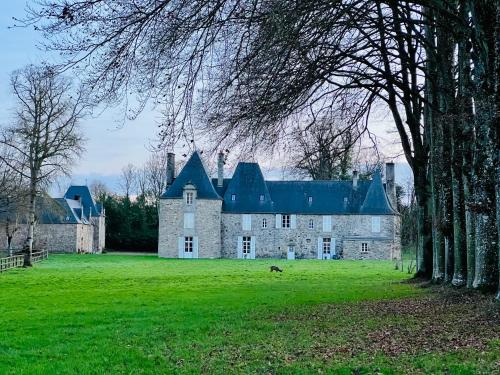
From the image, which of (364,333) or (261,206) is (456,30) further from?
(261,206)

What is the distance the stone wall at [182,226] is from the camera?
52.1 meters

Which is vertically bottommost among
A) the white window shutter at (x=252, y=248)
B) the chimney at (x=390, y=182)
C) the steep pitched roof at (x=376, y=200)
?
the white window shutter at (x=252, y=248)

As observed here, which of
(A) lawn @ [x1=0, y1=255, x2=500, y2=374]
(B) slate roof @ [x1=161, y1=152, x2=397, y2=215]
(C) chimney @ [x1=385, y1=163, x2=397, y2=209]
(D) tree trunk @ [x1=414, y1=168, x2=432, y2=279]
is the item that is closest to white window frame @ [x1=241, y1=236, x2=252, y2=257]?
(B) slate roof @ [x1=161, y1=152, x2=397, y2=215]

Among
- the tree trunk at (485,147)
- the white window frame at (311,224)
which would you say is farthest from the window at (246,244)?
the tree trunk at (485,147)

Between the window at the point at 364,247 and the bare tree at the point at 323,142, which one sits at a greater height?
the bare tree at the point at 323,142

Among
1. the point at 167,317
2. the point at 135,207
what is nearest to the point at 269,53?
the point at 167,317

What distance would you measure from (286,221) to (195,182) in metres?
8.63

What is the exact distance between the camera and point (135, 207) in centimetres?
6550

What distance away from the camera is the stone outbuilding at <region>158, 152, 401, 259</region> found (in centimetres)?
5212

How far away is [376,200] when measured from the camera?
174 feet

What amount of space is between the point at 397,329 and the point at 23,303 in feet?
31.0

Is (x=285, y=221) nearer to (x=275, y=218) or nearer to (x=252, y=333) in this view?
(x=275, y=218)

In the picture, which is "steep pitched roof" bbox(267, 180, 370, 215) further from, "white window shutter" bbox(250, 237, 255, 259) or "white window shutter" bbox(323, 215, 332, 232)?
"white window shutter" bbox(250, 237, 255, 259)

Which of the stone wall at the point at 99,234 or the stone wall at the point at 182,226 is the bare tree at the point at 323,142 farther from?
the stone wall at the point at 99,234
